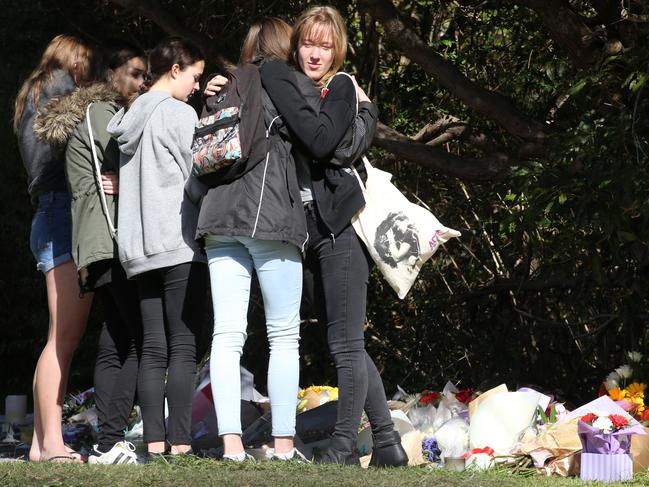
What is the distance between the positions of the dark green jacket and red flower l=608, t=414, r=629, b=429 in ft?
7.06

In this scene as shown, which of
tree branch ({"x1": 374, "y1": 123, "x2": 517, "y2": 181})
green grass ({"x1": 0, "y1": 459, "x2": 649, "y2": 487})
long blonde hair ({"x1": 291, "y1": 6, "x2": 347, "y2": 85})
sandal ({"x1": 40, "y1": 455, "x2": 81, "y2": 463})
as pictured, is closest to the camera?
green grass ({"x1": 0, "y1": 459, "x2": 649, "y2": 487})

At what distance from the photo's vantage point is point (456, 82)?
6.29m

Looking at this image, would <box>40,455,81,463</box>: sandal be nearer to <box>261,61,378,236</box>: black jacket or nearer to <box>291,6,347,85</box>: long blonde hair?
<box>261,61,378,236</box>: black jacket

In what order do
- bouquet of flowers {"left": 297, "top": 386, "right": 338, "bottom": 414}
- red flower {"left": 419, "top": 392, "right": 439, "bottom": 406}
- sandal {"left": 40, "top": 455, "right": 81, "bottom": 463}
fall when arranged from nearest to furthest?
sandal {"left": 40, "top": 455, "right": 81, "bottom": 463} → red flower {"left": 419, "top": 392, "right": 439, "bottom": 406} → bouquet of flowers {"left": 297, "top": 386, "right": 338, "bottom": 414}

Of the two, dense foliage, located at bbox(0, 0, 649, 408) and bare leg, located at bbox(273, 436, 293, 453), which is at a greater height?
dense foliage, located at bbox(0, 0, 649, 408)

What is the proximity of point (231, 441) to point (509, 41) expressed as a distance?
13.8ft

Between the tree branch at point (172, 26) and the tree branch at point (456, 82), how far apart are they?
1136 mm

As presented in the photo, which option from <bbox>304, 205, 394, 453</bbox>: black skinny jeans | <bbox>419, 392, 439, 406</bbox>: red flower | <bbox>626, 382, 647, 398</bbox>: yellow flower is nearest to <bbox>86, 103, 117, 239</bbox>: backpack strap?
<bbox>304, 205, 394, 453</bbox>: black skinny jeans

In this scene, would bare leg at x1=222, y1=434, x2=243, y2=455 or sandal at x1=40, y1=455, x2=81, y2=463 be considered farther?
sandal at x1=40, y1=455, x2=81, y2=463

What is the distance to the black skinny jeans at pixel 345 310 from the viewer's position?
13.5ft

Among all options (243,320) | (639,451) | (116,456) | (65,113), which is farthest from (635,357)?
(65,113)

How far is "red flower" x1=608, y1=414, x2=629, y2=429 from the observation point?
4180 mm

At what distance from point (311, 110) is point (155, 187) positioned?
72 centimetres

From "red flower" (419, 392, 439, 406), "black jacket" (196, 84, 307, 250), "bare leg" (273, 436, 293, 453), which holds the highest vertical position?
"black jacket" (196, 84, 307, 250)
